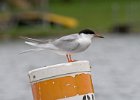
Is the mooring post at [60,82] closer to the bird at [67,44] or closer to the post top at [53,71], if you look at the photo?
the post top at [53,71]

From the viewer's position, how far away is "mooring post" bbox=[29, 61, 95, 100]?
897cm

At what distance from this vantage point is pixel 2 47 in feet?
123

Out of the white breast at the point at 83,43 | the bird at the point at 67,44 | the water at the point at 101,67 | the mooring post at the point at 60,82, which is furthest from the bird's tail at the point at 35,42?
the water at the point at 101,67

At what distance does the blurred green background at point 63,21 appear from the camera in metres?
40.0

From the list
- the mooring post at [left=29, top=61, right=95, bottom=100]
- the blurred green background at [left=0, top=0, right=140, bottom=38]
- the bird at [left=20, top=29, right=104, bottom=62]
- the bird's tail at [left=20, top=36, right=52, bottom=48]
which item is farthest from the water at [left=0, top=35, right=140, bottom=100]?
the mooring post at [left=29, top=61, right=95, bottom=100]

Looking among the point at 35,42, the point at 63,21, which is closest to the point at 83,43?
the point at 35,42

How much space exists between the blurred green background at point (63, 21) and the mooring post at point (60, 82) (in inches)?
1147

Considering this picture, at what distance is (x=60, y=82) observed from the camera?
898 centimetres

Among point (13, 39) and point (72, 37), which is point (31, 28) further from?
point (72, 37)

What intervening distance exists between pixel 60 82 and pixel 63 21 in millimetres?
32945

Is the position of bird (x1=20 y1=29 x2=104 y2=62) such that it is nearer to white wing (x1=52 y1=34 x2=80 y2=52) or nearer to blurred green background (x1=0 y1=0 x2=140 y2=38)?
white wing (x1=52 y1=34 x2=80 y2=52)

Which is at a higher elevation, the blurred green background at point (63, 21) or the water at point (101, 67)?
the blurred green background at point (63, 21)

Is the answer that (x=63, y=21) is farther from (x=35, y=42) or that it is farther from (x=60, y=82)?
(x=60, y=82)

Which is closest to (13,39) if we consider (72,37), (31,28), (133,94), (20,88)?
(31,28)
